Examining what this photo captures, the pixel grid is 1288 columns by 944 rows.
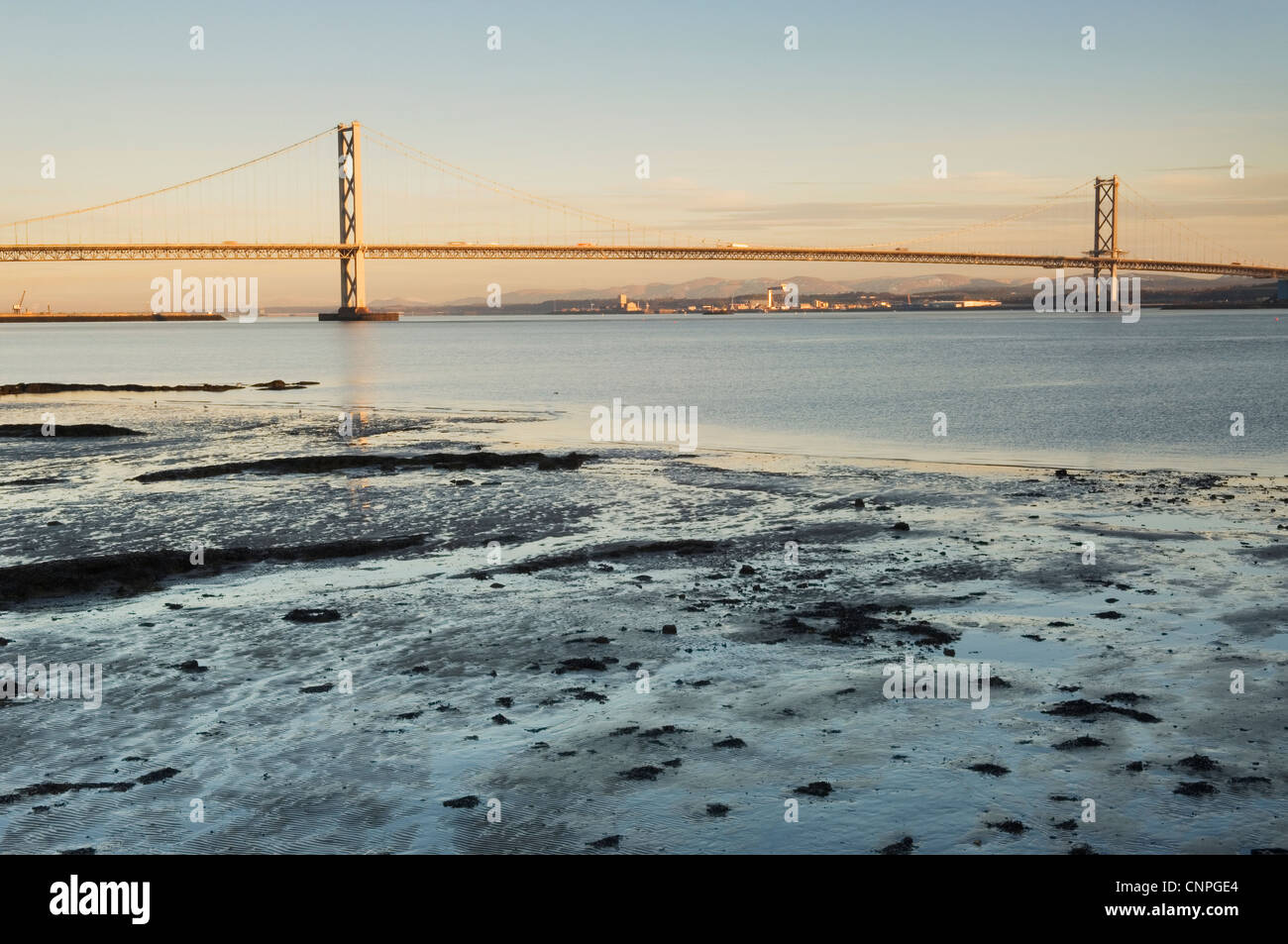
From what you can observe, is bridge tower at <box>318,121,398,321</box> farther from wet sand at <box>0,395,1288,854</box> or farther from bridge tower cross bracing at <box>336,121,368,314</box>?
wet sand at <box>0,395,1288,854</box>

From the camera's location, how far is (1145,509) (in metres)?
13.0

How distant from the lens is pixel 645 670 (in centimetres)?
687

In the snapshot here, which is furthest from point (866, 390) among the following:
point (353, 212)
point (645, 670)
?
point (353, 212)

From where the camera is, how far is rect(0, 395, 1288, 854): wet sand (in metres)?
4.76

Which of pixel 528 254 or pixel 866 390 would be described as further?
pixel 528 254

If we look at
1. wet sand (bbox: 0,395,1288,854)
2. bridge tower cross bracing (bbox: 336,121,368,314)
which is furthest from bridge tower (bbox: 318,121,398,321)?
wet sand (bbox: 0,395,1288,854)

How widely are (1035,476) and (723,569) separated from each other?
8.28 m

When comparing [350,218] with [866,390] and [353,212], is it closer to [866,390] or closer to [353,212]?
[353,212]

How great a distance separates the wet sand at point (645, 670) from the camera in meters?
4.76

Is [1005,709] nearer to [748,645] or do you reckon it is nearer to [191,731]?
[748,645]

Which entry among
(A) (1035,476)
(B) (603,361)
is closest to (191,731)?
(A) (1035,476)

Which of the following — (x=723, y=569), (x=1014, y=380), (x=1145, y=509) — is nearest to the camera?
(x=723, y=569)

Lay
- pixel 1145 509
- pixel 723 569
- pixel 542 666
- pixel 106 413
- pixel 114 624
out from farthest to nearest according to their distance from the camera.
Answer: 1. pixel 106 413
2. pixel 1145 509
3. pixel 723 569
4. pixel 114 624
5. pixel 542 666

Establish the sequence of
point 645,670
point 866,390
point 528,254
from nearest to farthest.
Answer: point 645,670 → point 866,390 → point 528,254
